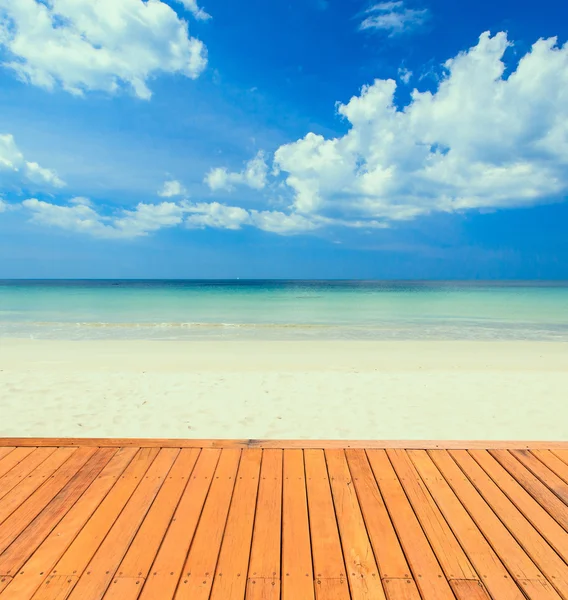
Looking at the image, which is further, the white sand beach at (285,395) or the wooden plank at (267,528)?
the white sand beach at (285,395)

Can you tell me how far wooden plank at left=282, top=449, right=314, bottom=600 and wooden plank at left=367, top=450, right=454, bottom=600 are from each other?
59 cm

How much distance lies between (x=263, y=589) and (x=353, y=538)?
27.0 inches

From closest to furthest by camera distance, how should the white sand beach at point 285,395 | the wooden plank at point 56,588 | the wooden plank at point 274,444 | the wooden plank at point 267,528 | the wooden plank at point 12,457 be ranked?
the wooden plank at point 56,588 < the wooden plank at point 267,528 < the wooden plank at point 12,457 < the wooden plank at point 274,444 < the white sand beach at point 285,395

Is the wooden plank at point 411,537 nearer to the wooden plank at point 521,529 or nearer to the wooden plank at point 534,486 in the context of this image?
the wooden plank at point 521,529

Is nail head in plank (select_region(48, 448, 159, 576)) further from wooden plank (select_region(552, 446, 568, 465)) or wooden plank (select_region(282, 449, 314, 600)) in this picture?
wooden plank (select_region(552, 446, 568, 465))

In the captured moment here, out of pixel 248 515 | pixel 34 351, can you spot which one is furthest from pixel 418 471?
pixel 34 351

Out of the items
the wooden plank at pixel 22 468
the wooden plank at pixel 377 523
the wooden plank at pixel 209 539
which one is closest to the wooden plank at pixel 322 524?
the wooden plank at pixel 377 523

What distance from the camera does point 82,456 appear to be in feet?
12.3

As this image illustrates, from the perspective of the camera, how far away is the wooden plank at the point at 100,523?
240cm

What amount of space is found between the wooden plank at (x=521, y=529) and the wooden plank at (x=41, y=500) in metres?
3.04

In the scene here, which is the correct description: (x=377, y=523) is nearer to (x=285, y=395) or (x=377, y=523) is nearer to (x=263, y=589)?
(x=263, y=589)

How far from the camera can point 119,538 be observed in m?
2.63

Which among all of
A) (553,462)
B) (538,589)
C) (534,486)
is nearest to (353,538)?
(538,589)

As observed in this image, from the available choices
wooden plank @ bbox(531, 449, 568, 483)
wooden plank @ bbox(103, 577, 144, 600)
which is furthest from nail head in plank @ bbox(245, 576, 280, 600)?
wooden plank @ bbox(531, 449, 568, 483)
